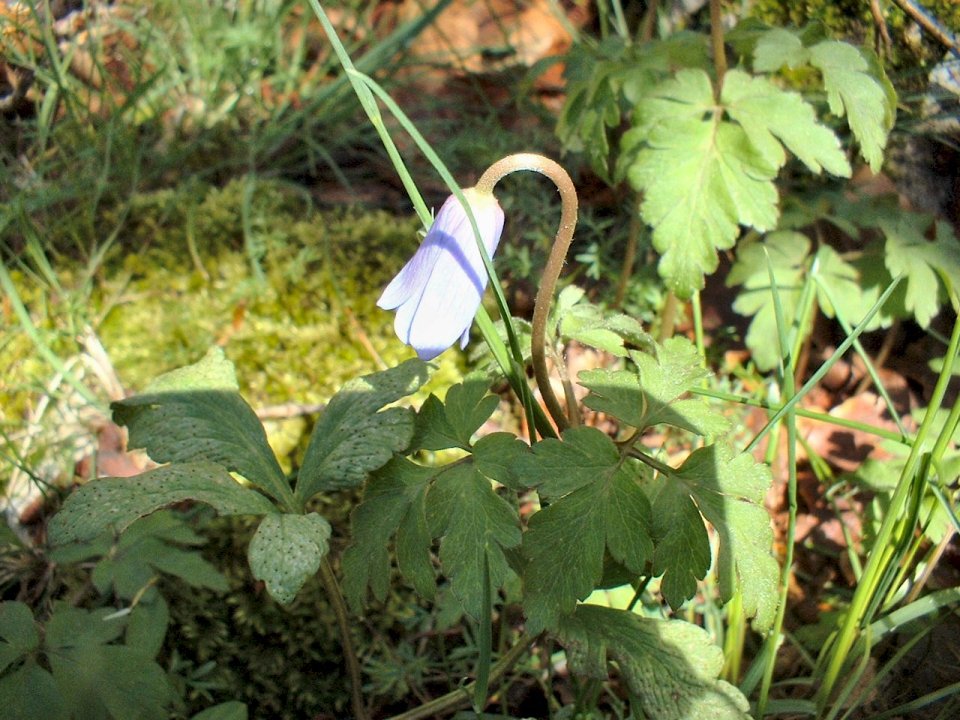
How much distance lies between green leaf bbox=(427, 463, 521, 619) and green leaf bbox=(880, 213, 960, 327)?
4.16 feet

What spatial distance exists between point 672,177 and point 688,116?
159 millimetres

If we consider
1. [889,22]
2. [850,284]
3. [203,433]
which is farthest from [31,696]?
[889,22]

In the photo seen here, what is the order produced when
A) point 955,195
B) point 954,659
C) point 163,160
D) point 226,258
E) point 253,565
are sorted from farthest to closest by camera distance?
point 163,160
point 226,258
point 955,195
point 954,659
point 253,565

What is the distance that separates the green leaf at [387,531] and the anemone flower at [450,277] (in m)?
0.21

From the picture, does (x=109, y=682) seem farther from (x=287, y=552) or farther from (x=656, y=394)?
(x=656, y=394)

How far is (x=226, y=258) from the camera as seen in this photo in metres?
2.48

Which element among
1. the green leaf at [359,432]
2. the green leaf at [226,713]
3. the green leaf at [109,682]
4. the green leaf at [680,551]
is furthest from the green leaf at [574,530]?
the green leaf at [109,682]

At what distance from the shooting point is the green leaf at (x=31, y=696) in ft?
4.12

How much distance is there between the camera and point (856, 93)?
1.72 metres

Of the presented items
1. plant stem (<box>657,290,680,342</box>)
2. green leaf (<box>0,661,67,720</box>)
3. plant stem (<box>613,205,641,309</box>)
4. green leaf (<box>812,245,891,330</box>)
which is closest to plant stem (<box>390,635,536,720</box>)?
green leaf (<box>0,661,67,720</box>)

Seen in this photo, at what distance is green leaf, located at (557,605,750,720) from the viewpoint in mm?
1283

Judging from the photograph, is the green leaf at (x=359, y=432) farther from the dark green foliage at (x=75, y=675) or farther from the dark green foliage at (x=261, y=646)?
the dark green foliage at (x=261, y=646)

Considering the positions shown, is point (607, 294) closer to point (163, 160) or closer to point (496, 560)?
point (496, 560)

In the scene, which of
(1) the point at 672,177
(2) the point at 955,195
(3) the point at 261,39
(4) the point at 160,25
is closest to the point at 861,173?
(2) the point at 955,195
